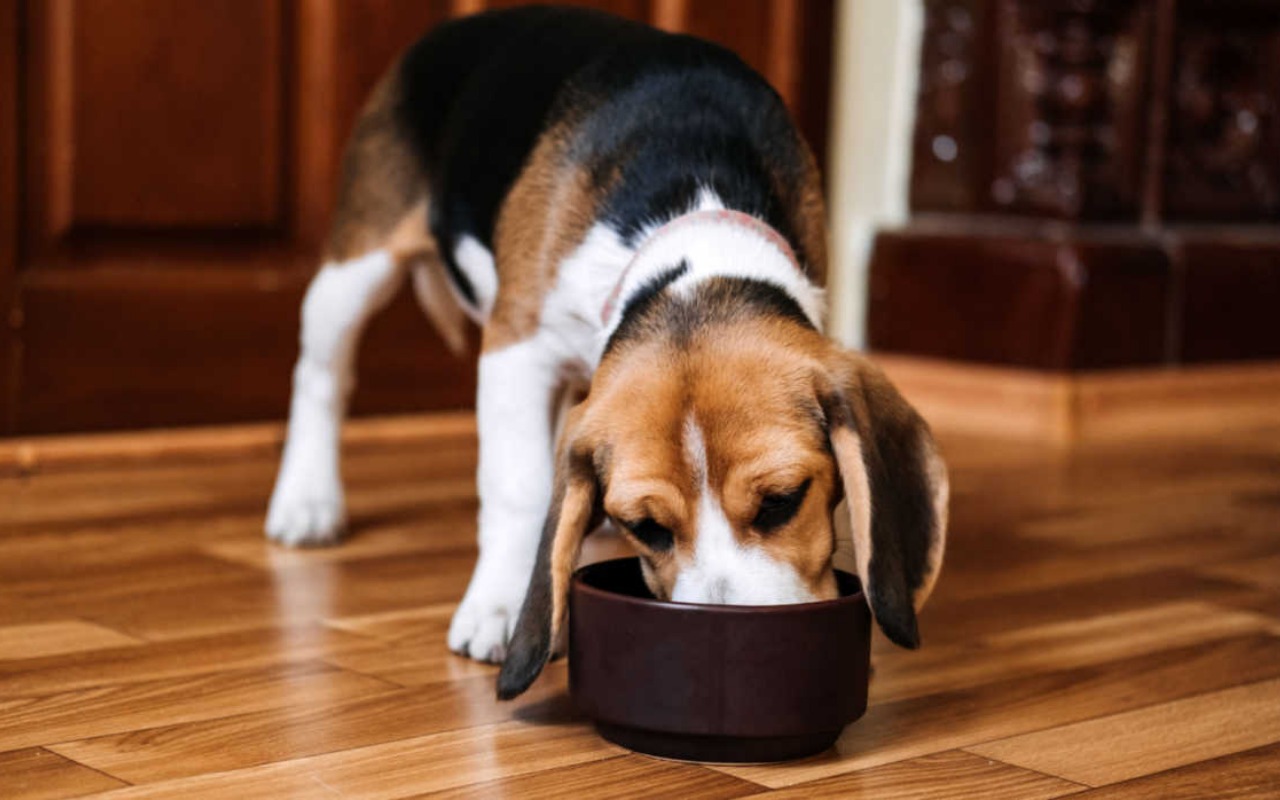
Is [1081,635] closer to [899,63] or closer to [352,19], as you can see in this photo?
[352,19]

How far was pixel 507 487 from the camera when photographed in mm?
2367

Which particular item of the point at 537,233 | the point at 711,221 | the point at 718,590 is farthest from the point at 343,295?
the point at 718,590

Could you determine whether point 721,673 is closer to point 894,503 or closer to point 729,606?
point 729,606

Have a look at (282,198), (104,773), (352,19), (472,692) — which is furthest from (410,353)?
(104,773)

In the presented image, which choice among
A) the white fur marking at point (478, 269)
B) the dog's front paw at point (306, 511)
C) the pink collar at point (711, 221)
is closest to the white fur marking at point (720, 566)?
the pink collar at point (711, 221)

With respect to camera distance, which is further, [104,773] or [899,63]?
[899,63]

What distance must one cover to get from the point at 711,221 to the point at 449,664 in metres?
0.69

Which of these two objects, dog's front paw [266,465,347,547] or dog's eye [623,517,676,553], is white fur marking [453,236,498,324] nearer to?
dog's front paw [266,465,347,547]

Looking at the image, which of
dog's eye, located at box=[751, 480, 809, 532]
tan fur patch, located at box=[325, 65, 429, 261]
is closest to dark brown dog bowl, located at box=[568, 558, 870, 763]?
dog's eye, located at box=[751, 480, 809, 532]

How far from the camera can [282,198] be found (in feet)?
14.0

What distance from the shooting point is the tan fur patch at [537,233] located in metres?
2.41

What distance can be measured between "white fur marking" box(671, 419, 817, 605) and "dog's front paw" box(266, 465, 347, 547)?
1.44 m

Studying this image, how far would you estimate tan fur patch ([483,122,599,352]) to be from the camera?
241 cm

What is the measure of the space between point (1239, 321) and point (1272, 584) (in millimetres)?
2483
